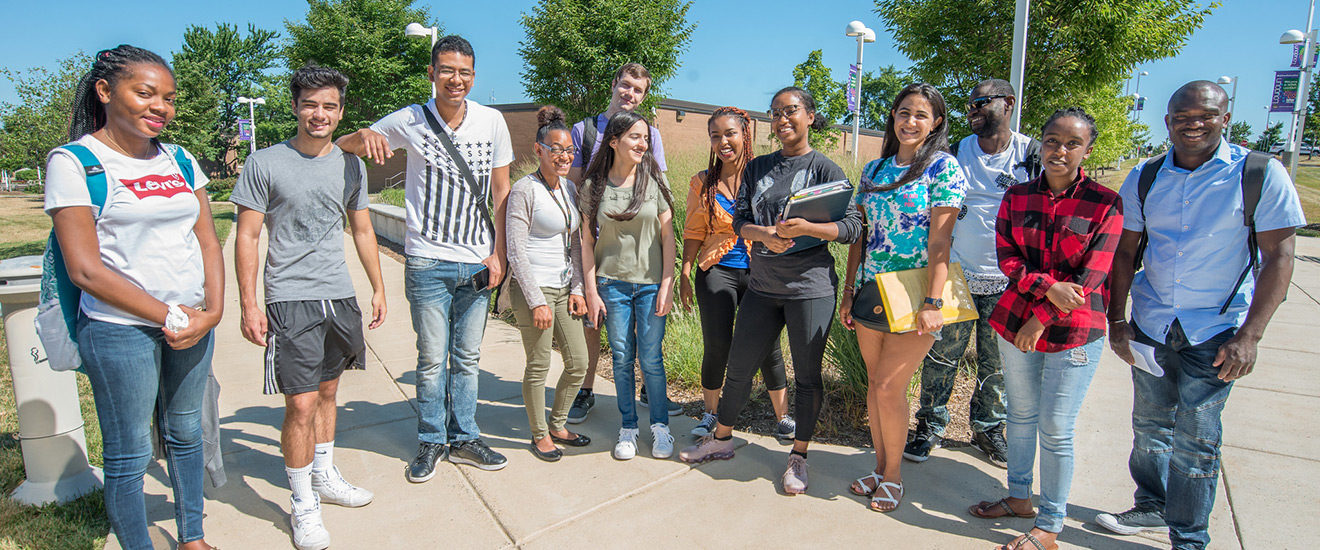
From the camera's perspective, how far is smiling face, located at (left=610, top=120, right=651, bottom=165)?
3465 millimetres

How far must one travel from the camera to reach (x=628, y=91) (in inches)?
156

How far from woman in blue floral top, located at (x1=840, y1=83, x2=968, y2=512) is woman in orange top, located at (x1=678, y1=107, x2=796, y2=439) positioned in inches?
24.5

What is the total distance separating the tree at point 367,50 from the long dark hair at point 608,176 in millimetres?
30281

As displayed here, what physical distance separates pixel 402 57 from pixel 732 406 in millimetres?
34036

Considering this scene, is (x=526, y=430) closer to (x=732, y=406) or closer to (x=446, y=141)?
(x=732, y=406)

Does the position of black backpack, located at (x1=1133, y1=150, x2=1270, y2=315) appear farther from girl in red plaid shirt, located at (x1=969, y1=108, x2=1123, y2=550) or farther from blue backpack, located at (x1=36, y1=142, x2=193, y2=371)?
blue backpack, located at (x1=36, y1=142, x2=193, y2=371)

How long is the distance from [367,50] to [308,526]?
33.4 m

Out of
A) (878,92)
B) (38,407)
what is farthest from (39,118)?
(878,92)

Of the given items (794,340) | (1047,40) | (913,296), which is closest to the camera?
(913,296)

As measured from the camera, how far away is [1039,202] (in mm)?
2688

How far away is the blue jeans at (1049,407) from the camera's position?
2.67 metres

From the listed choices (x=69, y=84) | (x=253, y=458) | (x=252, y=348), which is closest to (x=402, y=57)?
(x=69, y=84)

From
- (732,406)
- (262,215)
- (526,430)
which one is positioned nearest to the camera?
(262,215)

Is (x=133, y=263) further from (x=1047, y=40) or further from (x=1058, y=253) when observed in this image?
(x=1047, y=40)
